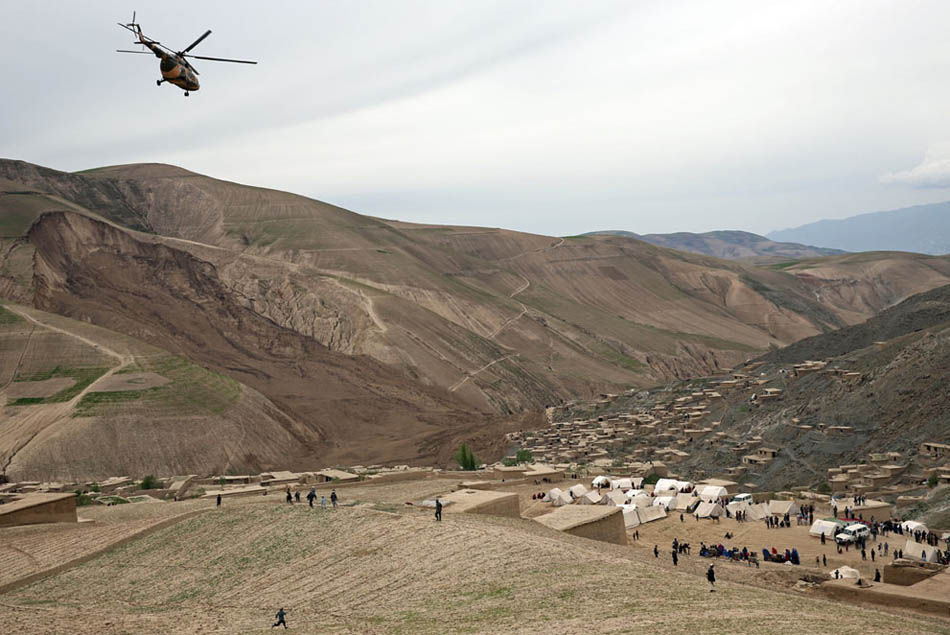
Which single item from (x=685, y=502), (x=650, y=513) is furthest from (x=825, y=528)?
(x=685, y=502)

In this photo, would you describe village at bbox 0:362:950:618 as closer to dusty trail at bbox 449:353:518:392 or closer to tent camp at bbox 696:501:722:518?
tent camp at bbox 696:501:722:518

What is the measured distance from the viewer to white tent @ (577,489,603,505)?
41812 millimetres

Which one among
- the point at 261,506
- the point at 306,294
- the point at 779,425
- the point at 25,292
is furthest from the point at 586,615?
the point at 306,294

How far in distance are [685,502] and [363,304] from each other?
228 ft

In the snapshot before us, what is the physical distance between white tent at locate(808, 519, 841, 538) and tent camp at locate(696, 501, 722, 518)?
552 centimetres

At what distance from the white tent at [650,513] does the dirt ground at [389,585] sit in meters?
9.95

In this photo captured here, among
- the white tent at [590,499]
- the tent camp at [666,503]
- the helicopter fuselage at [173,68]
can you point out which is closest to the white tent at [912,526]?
the tent camp at [666,503]

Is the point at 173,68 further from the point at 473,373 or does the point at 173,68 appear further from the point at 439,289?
the point at 439,289

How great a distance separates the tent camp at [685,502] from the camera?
4178cm

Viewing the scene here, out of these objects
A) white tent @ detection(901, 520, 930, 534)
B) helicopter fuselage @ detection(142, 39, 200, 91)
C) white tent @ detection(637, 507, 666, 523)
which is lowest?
white tent @ detection(901, 520, 930, 534)

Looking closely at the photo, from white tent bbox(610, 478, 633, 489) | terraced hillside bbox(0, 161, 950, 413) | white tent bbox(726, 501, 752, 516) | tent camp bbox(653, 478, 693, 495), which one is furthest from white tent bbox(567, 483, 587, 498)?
terraced hillside bbox(0, 161, 950, 413)

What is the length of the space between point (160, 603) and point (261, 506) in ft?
29.3

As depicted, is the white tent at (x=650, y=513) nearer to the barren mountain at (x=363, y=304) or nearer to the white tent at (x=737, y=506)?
the white tent at (x=737, y=506)

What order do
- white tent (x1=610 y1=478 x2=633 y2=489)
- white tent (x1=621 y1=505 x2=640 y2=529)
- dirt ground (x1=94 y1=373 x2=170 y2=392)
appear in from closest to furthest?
1. white tent (x1=621 y1=505 x2=640 y2=529)
2. white tent (x1=610 y1=478 x2=633 y2=489)
3. dirt ground (x1=94 y1=373 x2=170 y2=392)
